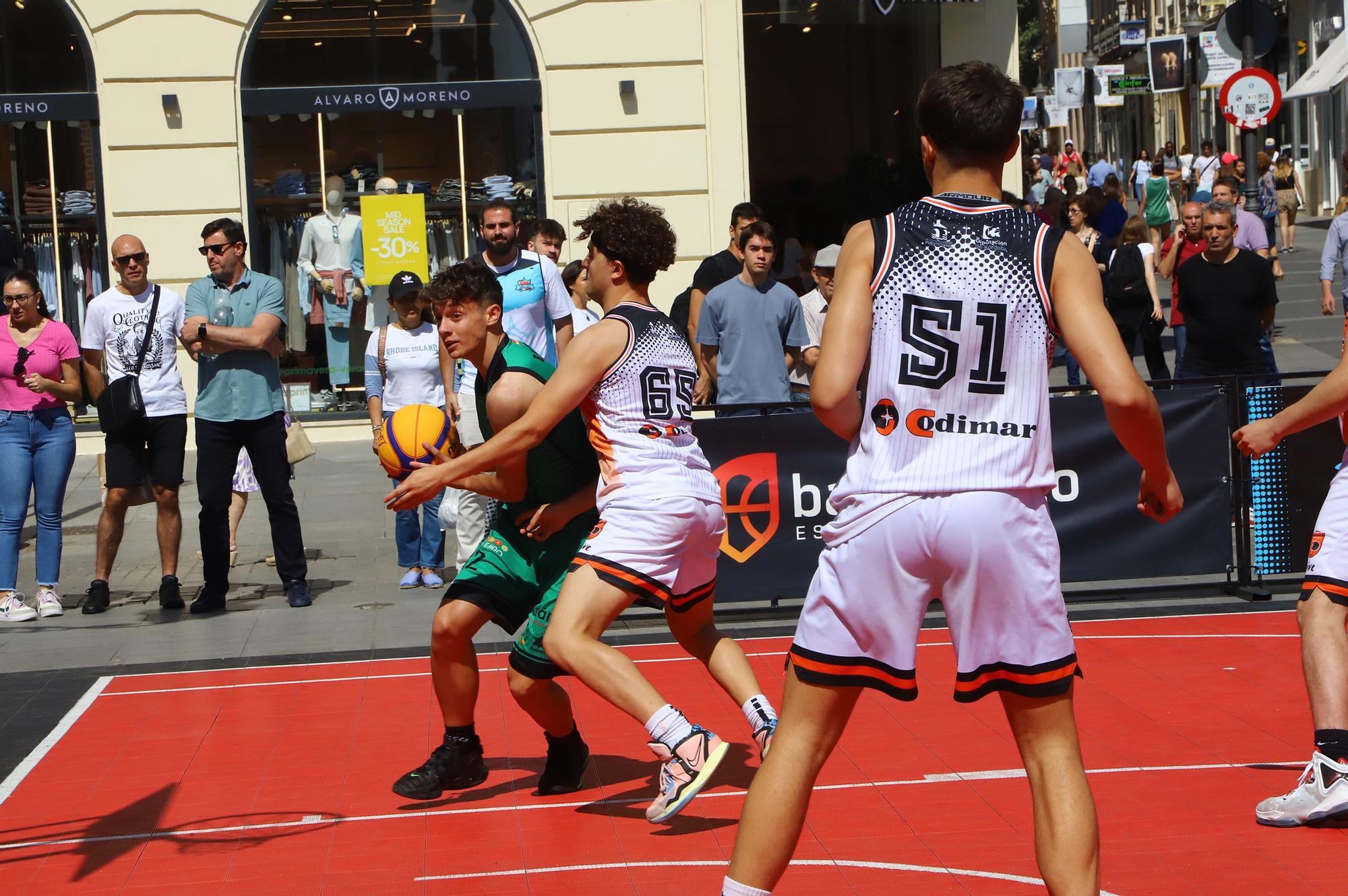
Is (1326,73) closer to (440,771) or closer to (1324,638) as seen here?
(1324,638)

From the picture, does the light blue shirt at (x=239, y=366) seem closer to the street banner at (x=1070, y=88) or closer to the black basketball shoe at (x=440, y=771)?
the black basketball shoe at (x=440, y=771)

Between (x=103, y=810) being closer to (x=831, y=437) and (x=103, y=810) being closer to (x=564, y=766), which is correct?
(x=564, y=766)

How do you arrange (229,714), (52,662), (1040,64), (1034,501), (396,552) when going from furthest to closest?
(1040,64) < (396,552) < (52,662) < (229,714) < (1034,501)

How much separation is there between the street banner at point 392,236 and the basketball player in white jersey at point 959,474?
14.3 metres

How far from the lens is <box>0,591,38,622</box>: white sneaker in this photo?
395 inches

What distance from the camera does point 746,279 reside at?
1063 cm

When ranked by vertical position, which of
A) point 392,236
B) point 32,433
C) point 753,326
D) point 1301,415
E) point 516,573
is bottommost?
point 516,573

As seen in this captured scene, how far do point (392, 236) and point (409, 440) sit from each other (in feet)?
39.9

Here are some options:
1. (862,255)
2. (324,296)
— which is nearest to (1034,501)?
(862,255)

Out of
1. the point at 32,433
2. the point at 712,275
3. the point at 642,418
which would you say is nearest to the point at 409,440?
the point at 642,418

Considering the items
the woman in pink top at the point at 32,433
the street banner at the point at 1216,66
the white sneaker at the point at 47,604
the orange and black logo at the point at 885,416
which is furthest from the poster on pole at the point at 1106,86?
the orange and black logo at the point at 885,416

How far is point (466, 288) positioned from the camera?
5930mm

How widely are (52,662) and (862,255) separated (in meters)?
6.69

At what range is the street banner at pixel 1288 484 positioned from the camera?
30.6 ft
